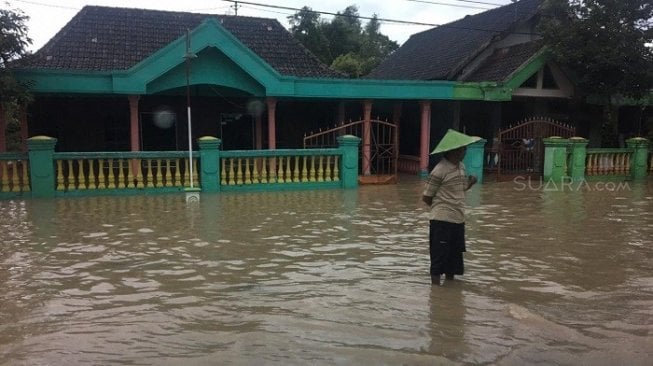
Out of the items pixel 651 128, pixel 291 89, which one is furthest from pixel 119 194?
pixel 651 128

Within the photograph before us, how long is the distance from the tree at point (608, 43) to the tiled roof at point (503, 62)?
65 cm

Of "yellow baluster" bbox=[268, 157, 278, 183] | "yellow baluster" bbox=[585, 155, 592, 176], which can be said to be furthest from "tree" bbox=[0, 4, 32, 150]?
"yellow baluster" bbox=[585, 155, 592, 176]

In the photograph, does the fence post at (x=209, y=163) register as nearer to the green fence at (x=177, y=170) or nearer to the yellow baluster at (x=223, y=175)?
the green fence at (x=177, y=170)

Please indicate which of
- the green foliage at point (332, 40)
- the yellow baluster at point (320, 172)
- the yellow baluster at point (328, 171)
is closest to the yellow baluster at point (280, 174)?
the yellow baluster at point (320, 172)

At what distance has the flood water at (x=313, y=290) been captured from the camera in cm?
414

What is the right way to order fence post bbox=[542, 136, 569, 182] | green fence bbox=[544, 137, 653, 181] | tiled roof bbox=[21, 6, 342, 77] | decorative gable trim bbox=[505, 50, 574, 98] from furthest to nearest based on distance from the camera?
decorative gable trim bbox=[505, 50, 574, 98]
green fence bbox=[544, 137, 653, 181]
fence post bbox=[542, 136, 569, 182]
tiled roof bbox=[21, 6, 342, 77]

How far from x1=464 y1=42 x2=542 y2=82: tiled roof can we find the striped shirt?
1142cm

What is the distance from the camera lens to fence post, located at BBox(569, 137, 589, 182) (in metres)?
15.5

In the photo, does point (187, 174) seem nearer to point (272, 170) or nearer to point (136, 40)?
point (272, 170)

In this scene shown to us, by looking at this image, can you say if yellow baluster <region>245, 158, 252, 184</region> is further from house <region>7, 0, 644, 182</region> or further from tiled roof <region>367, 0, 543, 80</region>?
tiled roof <region>367, 0, 543, 80</region>

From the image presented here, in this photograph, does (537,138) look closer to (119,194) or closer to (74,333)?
(119,194)

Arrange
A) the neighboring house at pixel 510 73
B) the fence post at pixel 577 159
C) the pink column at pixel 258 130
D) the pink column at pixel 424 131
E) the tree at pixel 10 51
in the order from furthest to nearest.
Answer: the pink column at pixel 258 130
the neighboring house at pixel 510 73
the pink column at pixel 424 131
the fence post at pixel 577 159
the tree at pixel 10 51

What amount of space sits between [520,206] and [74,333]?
9.03 metres

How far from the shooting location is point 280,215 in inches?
387
